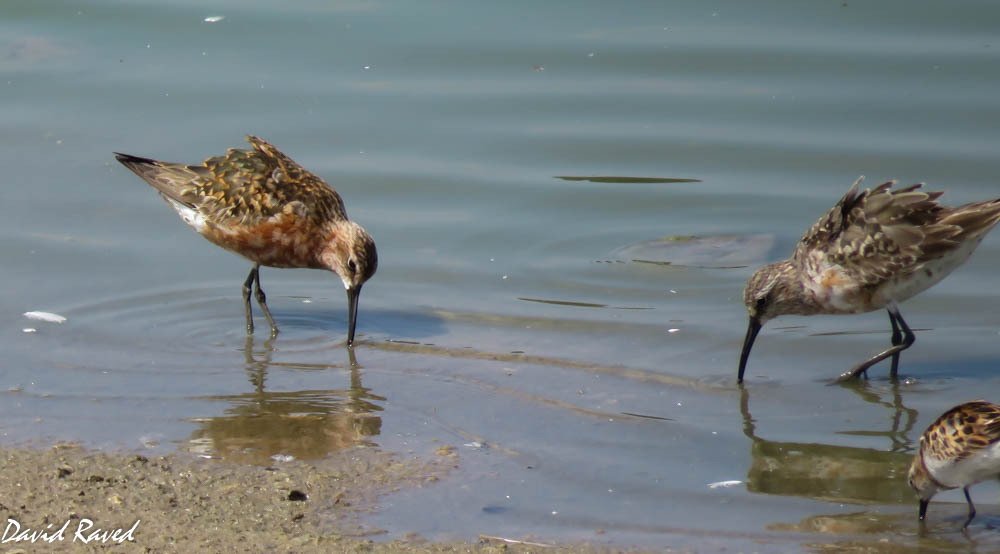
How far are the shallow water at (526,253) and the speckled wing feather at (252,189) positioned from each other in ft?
2.46

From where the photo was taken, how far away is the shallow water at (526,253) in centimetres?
704

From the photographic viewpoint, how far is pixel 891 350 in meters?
8.76

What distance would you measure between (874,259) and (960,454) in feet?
10.3

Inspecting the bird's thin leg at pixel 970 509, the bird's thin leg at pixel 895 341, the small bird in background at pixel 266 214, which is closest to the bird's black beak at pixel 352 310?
the small bird in background at pixel 266 214

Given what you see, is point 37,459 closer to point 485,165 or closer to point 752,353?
point 752,353

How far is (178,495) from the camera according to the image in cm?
614

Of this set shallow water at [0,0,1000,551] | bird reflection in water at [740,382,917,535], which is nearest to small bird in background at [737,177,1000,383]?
shallow water at [0,0,1000,551]

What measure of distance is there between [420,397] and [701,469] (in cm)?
188

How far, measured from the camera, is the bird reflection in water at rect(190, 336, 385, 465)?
6930mm

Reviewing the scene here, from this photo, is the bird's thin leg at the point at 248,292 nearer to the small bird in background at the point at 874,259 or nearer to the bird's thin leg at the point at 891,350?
the small bird in background at the point at 874,259

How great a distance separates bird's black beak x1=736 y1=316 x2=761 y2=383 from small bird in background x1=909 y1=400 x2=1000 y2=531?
2.25 meters

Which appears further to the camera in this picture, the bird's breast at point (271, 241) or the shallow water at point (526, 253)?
the bird's breast at point (271, 241)

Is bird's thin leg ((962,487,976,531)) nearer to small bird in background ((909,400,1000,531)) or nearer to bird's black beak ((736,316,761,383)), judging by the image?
small bird in background ((909,400,1000,531))

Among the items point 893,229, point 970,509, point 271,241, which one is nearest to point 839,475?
point 970,509
